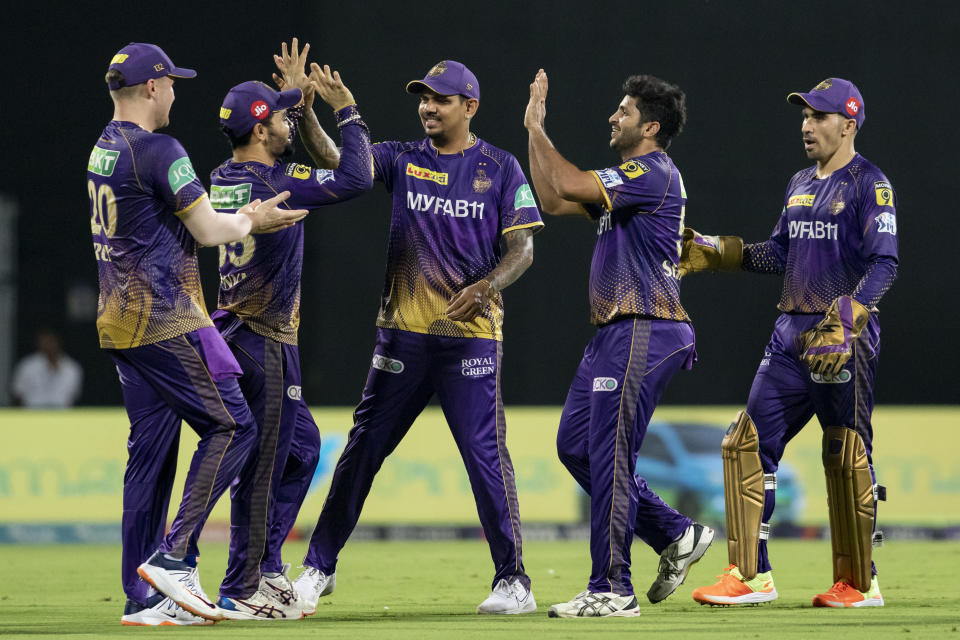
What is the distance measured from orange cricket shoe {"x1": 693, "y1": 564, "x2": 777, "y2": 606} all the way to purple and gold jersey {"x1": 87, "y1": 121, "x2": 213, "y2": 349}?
9.30 ft

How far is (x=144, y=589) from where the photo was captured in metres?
6.09

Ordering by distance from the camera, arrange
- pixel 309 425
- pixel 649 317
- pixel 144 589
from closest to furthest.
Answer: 1. pixel 144 589
2. pixel 649 317
3. pixel 309 425

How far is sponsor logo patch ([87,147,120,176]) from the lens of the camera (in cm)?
593

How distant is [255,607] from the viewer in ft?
21.1

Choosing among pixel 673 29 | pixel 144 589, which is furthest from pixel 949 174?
pixel 144 589

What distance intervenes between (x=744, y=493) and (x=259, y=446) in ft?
7.95

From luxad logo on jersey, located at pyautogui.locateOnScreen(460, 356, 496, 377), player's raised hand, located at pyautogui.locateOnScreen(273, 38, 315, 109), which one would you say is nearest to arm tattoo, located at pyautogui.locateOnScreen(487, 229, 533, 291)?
luxad logo on jersey, located at pyautogui.locateOnScreen(460, 356, 496, 377)

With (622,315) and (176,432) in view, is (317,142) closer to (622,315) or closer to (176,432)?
(176,432)

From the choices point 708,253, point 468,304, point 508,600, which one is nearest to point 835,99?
point 708,253

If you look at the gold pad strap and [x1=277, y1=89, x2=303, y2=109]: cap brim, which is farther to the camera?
the gold pad strap

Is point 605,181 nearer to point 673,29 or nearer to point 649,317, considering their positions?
point 649,317

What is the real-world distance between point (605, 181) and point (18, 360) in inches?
454

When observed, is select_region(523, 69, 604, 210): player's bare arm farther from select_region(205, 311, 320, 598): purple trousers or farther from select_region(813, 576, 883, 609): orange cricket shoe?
select_region(813, 576, 883, 609): orange cricket shoe

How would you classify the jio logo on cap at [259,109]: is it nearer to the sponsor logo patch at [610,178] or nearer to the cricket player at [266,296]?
the cricket player at [266,296]
